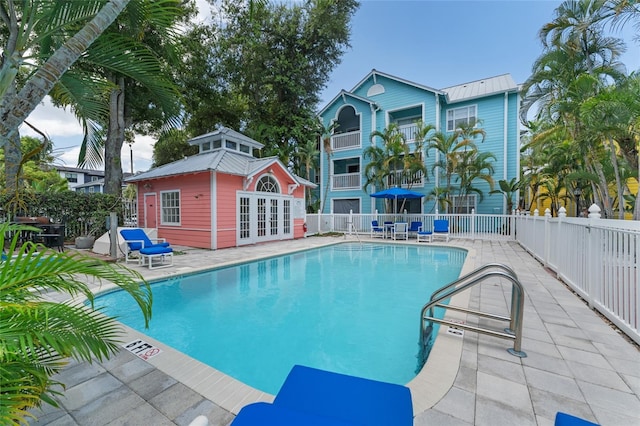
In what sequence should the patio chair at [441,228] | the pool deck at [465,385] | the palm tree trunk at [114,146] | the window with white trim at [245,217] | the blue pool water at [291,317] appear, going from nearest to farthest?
the pool deck at [465,385] < the blue pool water at [291,317] < the window with white trim at [245,217] < the patio chair at [441,228] < the palm tree trunk at [114,146]

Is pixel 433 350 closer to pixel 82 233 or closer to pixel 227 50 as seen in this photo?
pixel 82 233

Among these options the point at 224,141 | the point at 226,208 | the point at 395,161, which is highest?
the point at 224,141

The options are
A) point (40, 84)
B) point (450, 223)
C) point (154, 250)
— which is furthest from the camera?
point (450, 223)

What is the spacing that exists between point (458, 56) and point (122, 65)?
45.5 feet

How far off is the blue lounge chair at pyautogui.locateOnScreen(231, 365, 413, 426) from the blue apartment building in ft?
48.5

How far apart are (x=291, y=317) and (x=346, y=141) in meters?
Answer: 15.7

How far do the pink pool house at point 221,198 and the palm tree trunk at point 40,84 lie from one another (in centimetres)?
714

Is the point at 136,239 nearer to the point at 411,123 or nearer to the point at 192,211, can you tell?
the point at 192,211

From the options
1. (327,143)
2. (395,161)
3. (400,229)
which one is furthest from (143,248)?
(327,143)

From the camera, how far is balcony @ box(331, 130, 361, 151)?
18.2m

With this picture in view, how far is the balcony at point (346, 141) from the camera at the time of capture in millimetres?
18203

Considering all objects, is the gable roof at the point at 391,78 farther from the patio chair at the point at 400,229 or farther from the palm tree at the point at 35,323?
the palm tree at the point at 35,323

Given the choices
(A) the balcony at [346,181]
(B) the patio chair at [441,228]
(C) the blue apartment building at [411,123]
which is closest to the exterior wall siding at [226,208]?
(B) the patio chair at [441,228]

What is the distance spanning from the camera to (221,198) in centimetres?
995
